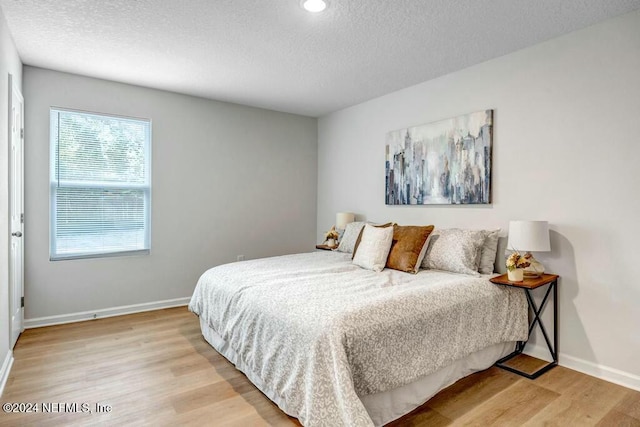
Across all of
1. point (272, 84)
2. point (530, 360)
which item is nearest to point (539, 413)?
point (530, 360)

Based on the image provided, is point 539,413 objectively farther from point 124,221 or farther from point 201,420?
point 124,221

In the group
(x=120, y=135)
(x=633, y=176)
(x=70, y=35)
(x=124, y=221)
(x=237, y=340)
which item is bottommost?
(x=237, y=340)

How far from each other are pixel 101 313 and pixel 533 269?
4112mm

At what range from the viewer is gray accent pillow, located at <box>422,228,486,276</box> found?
9.42ft

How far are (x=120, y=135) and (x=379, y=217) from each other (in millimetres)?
3037

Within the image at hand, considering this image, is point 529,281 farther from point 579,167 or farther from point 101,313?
point 101,313

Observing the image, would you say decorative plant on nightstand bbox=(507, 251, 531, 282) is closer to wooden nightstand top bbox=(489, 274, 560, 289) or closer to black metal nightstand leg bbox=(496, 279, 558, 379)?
wooden nightstand top bbox=(489, 274, 560, 289)

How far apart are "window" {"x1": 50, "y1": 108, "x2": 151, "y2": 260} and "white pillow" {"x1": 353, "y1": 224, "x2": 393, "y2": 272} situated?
2.44 m

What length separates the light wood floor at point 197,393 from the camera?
199cm

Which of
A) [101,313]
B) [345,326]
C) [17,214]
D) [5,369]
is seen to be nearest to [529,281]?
[345,326]

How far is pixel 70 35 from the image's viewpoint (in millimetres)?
2693

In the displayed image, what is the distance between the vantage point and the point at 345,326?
5.88 ft

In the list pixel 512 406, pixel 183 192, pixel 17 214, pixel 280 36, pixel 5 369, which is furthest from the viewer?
pixel 183 192

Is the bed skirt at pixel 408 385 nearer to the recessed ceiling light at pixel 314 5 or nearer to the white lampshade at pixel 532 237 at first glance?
the white lampshade at pixel 532 237
